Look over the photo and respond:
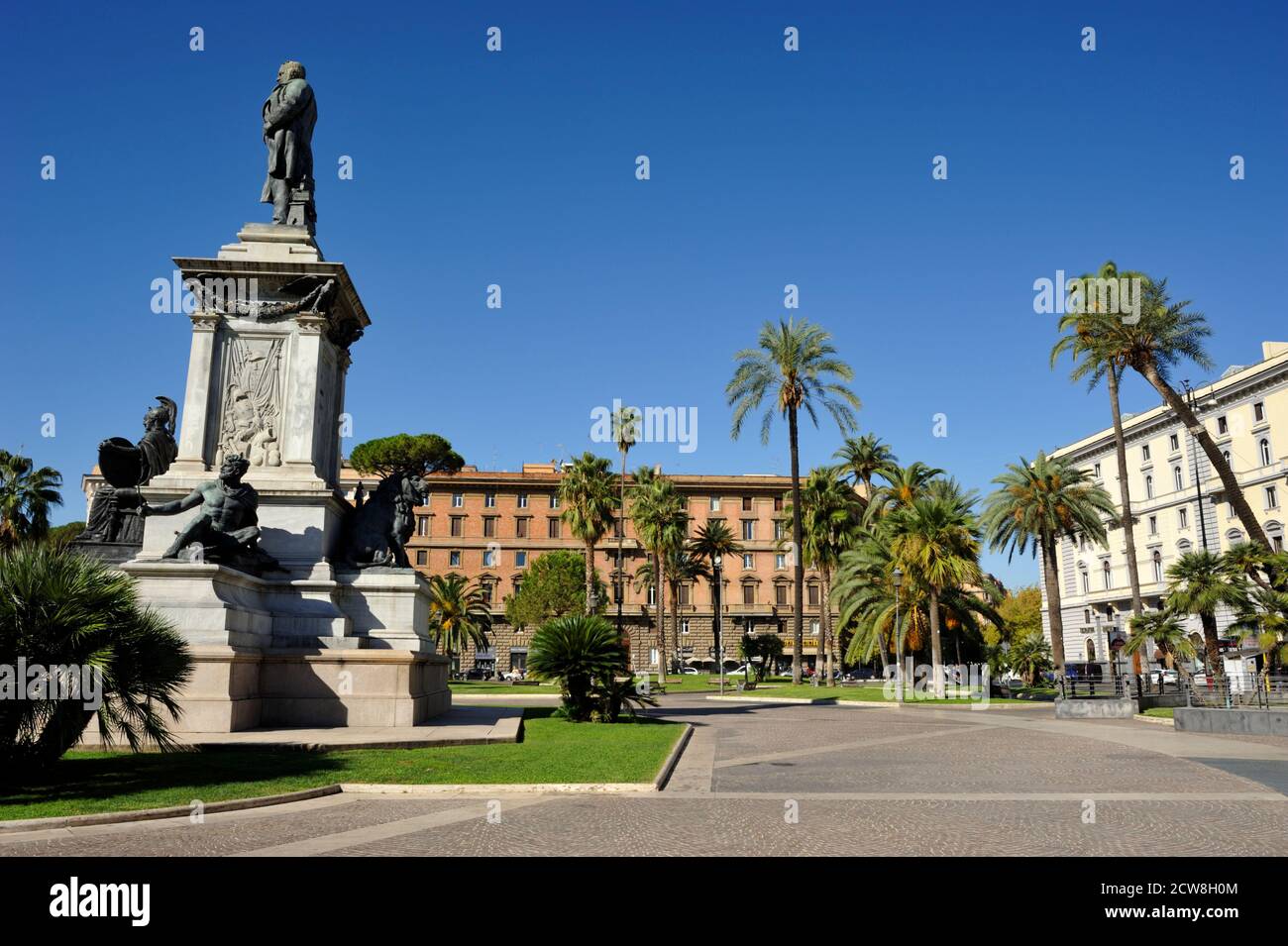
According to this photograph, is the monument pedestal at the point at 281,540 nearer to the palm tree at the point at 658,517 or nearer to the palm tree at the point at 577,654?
the palm tree at the point at 577,654

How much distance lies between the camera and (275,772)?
1006cm

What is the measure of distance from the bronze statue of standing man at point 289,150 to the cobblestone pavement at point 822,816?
1257 cm

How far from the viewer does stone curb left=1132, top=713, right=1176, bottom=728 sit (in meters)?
24.0

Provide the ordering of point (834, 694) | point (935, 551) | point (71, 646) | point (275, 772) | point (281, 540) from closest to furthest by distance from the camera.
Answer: point (71, 646) → point (275, 772) → point (281, 540) → point (935, 551) → point (834, 694)

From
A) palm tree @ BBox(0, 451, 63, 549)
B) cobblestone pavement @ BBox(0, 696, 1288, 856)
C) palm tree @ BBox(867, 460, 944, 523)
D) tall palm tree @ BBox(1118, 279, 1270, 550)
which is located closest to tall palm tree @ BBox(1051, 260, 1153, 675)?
tall palm tree @ BBox(1118, 279, 1270, 550)

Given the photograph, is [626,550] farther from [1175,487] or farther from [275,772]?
[275,772]

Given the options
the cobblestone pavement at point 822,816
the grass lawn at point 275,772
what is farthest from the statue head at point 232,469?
the cobblestone pavement at point 822,816

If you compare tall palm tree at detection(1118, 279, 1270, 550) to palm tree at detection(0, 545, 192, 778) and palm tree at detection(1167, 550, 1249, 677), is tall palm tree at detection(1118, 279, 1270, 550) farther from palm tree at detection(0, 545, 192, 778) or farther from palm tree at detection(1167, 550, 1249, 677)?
palm tree at detection(0, 545, 192, 778)

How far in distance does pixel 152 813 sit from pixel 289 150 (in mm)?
14205

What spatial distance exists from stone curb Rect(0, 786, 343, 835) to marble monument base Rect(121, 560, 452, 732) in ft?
12.8

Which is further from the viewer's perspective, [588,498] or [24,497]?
[588,498]

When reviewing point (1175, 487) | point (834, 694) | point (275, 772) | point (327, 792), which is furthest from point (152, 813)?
point (1175, 487)
